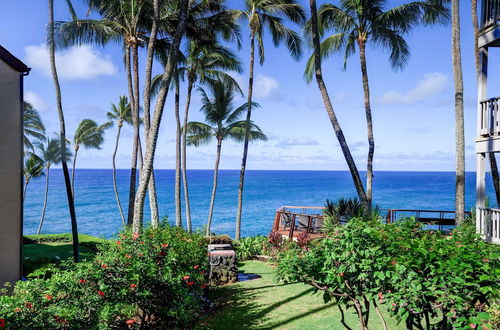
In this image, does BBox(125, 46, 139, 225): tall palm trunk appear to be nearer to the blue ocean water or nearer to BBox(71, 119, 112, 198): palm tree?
BBox(71, 119, 112, 198): palm tree

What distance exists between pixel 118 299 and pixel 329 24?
15.4 metres

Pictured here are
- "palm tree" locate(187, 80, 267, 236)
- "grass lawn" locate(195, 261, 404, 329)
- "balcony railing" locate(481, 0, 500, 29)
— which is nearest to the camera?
"grass lawn" locate(195, 261, 404, 329)

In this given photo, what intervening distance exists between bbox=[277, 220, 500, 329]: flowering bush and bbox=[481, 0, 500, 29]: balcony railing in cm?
743

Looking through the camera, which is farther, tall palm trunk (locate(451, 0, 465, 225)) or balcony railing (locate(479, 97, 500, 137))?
tall palm trunk (locate(451, 0, 465, 225))

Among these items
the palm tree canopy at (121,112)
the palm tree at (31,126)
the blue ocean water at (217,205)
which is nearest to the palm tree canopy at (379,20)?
the palm tree canopy at (121,112)

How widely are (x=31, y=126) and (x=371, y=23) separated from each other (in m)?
26.9

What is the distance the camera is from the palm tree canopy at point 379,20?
16.1m

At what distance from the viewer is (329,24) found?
1742cm

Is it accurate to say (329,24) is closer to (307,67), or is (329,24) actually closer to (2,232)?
(307,67)

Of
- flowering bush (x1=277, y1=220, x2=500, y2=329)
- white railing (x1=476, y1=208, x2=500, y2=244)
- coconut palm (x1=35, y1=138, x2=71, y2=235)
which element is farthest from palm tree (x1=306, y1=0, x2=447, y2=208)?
coconut palm (x1=35, y1=138, x2=71, y2=235)

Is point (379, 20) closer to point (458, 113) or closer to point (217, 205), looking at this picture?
point (458, 113)

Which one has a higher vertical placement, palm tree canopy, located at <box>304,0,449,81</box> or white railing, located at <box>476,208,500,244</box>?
palm tree canopy, located at <box>304,0,449,81</box>

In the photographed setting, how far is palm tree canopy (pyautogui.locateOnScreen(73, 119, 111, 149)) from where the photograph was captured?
33.2 m

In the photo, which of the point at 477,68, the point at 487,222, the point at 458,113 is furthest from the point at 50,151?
the point at 487,222
